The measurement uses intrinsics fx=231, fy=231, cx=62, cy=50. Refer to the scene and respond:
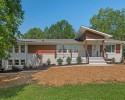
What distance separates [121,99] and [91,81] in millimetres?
Result: 5421

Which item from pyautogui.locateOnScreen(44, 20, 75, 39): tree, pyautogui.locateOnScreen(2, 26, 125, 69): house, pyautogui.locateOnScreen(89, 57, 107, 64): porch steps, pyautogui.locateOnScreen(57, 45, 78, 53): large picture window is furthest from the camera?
pyautogui.locateOnScreen(44, 20, 75, 39): tree

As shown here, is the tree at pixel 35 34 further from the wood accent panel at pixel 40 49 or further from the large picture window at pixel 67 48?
the large picture window at pixel 67 48

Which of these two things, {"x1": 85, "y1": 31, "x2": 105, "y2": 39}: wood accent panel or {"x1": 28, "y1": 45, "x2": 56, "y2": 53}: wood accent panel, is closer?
{"x1": 85, "y1": 31, "x2": 105, "y2": 39}: wood accent panel

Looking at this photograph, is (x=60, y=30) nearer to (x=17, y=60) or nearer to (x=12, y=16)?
(x=17, y=60)

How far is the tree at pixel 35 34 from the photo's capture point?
76375 mm

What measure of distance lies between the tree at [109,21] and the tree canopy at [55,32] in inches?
407

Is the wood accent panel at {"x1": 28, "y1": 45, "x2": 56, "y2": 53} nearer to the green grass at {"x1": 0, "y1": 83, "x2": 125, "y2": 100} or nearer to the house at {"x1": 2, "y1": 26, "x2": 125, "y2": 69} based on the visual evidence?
the house at {"x1": 2, "y1": 26, "x2": 125, "y2": 69}

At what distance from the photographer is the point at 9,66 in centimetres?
3378

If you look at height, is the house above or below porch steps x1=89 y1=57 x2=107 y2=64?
above

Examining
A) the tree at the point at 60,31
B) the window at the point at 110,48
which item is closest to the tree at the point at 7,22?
the window at the point at 110,48

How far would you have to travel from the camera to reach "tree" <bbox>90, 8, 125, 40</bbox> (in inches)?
2555

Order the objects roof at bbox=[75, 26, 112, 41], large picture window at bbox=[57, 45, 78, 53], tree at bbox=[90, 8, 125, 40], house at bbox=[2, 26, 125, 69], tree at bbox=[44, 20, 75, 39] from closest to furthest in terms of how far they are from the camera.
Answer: roof at bbox=[75, 26, 112, 41] → house at bbox=[2, 26, 125, 69] → large picture window at bbox=[57, 45, 78, 53] → tree at bbox=[90, 8, 125, 40] → tree at bbox=[44, 20, 75, 39]

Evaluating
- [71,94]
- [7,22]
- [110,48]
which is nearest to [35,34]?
[110,48]

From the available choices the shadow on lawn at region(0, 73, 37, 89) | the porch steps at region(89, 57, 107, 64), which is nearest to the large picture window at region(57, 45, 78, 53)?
the porch steps at region(89, 57, 107, 64)
